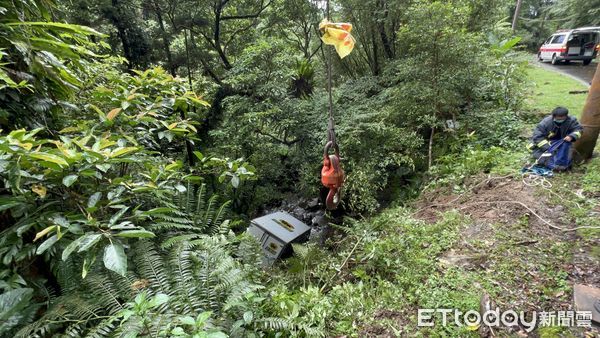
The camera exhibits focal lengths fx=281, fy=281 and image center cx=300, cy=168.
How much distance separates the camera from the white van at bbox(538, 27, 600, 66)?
35.5ft

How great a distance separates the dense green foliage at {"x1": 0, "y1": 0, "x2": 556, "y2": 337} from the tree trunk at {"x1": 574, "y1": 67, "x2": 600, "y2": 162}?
93 cm

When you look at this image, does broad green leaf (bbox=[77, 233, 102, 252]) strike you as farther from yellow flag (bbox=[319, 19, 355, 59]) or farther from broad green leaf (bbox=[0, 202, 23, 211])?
yellow flag (bbox=[319, 19, 355, 59])

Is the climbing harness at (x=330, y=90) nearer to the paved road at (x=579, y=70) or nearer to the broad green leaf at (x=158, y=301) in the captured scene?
the broad green leaf at (x=158, y=301)

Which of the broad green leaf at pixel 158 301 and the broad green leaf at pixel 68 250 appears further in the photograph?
the broad green leaf at pixel 158 301

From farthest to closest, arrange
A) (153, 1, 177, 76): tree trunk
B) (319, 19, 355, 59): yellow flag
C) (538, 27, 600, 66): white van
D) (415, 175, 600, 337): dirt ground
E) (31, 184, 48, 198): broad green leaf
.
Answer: (538, 27, 600, 66): white van
(153, 1, 177, 76): tree trunk
(415, 175, 600, 337): dirt ground
(319, 19, 355, 59): yellow flag
(31, 184, 48, 198): broad green leaf

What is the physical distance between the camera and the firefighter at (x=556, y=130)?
358 cm

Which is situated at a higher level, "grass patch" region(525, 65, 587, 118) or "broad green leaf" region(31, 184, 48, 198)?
"broad green leaf" region(31, 184, 48, 198)

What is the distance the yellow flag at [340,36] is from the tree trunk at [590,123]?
3.24 m

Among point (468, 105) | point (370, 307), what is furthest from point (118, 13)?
point (468, 105)

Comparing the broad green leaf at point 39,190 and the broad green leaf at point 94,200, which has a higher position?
the broad green leaf at point 39,190

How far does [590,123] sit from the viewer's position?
344 cm
